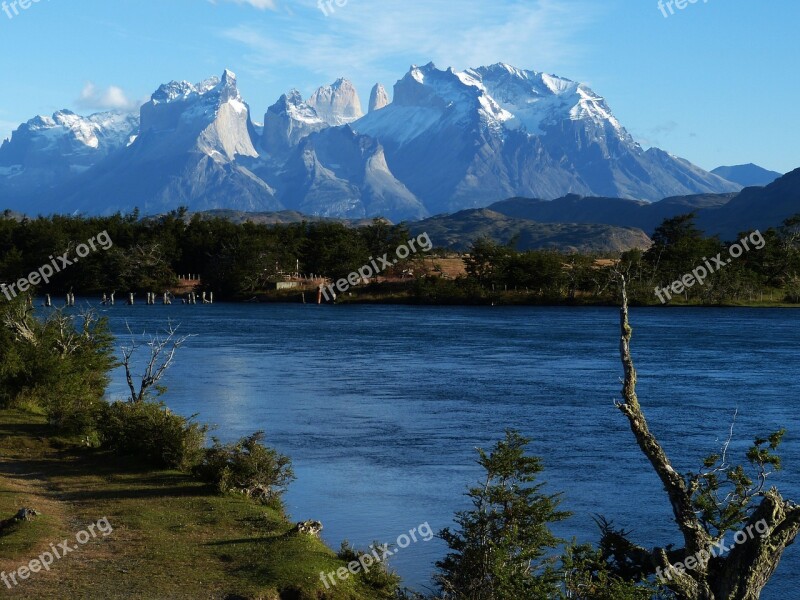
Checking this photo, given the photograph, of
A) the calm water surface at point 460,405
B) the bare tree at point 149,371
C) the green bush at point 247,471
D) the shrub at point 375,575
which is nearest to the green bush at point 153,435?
the green bush at point 247,471

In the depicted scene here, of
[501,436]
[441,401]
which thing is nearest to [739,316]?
[441,401]

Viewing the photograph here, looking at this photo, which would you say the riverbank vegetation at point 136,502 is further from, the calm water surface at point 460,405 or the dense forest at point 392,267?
the dense forest at point 392,267

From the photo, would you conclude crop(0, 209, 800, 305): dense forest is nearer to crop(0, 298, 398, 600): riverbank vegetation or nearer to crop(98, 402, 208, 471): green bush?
crop(0, 298, 398, 600): riverbank vegetation

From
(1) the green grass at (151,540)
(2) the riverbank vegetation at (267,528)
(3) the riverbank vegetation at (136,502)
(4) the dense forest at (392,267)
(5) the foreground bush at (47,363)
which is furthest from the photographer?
(4) the dense forest at (392,267)

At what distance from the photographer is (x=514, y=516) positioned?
18469 millimetres

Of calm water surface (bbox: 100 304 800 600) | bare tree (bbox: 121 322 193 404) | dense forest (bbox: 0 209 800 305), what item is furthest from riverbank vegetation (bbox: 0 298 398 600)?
dense forest (bbox: 0 209 800 305)

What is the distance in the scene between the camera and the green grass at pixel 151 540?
686 inches

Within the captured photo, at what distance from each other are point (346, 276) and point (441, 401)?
92284 millimetres

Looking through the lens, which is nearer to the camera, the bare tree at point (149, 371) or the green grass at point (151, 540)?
the green grass at point (151, 540)

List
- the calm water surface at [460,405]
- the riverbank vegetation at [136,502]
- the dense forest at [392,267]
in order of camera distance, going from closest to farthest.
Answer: the riverbank vegetation at [136,502]
the calm water surface at [460,405]
the dense forest at [392,267]

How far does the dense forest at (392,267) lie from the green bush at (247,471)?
9473cm

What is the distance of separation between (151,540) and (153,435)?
24.3ft

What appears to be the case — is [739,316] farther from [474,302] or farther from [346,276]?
[346,276]

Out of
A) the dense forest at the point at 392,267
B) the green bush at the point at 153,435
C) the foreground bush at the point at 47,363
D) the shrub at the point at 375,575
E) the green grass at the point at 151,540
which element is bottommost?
the shrub at the point at 375,575
